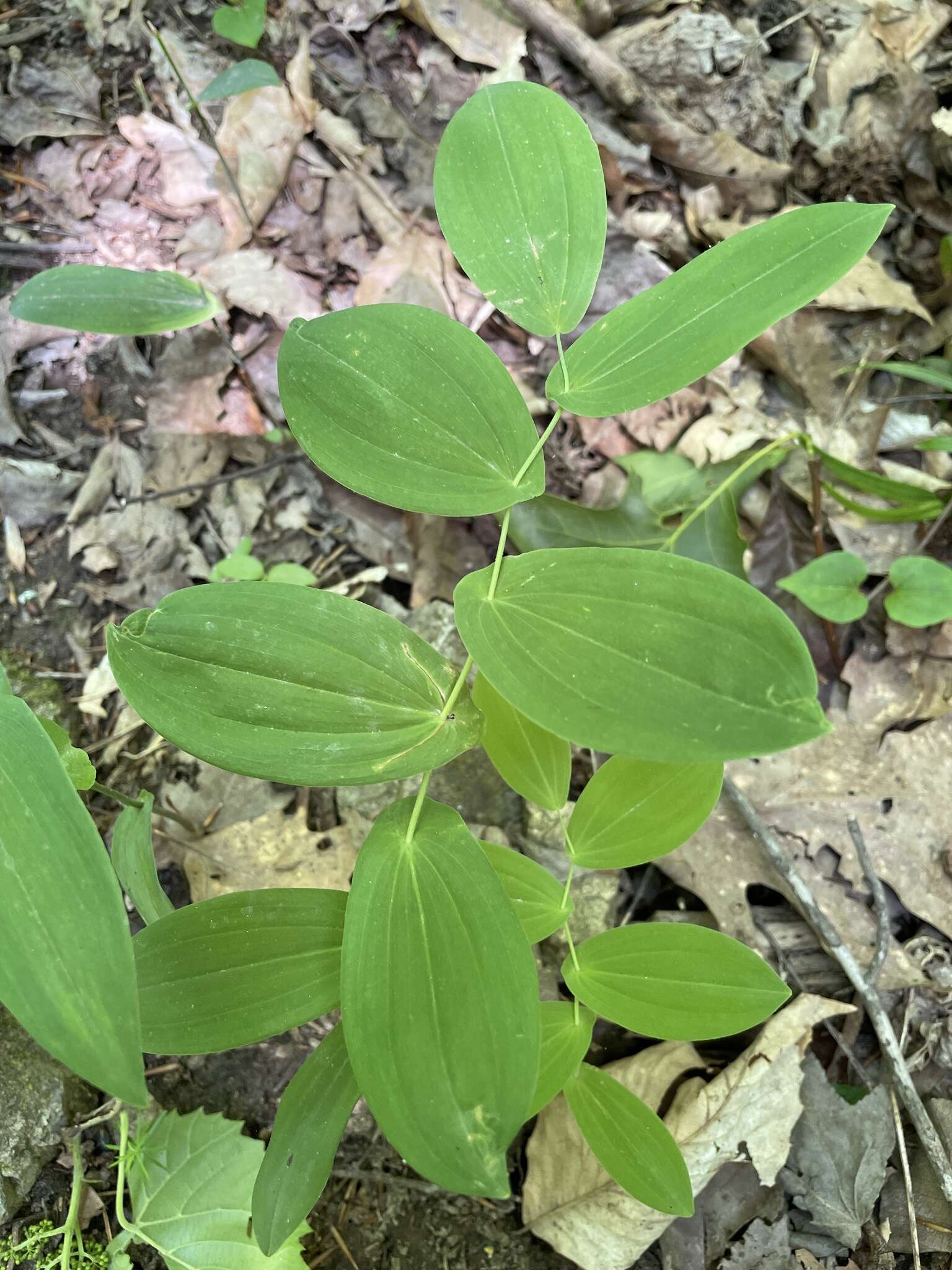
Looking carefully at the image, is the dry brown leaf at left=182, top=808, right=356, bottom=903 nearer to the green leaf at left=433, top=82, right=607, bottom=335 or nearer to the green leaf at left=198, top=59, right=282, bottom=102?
the green leaf at left=433, top=82, right=607, bottom=335

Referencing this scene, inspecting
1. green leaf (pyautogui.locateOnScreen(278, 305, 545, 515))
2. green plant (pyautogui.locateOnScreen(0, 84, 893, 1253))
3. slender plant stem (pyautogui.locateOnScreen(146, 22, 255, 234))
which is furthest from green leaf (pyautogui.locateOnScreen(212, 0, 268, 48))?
green leaf (pyautogui.locateOnScreen(278, 305, 545, 515))

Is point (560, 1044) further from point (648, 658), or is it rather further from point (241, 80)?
point (241, 80)

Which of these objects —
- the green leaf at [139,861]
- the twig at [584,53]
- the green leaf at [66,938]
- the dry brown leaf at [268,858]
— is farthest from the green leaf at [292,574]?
the twig at [584,53]

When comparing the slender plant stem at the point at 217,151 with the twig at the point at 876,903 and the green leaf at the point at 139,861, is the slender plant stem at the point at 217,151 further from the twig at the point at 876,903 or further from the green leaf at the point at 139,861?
the twig at the point at 876,903

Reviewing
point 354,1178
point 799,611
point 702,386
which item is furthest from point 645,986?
point 702,386

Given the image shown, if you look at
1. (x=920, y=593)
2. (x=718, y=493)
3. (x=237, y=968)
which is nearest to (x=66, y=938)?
(x=237, y=968)
